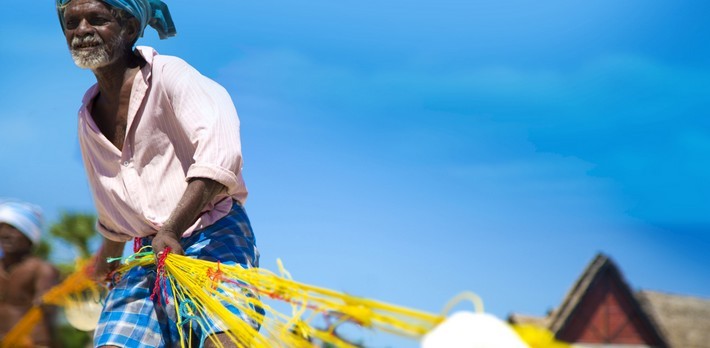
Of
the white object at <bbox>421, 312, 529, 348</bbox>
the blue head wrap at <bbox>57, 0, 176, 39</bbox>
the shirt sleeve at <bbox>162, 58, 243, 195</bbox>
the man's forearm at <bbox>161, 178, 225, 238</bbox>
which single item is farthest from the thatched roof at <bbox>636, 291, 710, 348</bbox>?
the white object at <bbox>421, 312, 529, 348</bbox>

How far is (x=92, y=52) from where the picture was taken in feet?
10.6

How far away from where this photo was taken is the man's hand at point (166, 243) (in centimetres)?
289

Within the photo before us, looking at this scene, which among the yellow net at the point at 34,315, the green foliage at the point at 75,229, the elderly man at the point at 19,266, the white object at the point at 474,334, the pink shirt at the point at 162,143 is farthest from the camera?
the green foliage at the point at 75,229

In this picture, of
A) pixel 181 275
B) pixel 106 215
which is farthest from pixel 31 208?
pixel 181 275

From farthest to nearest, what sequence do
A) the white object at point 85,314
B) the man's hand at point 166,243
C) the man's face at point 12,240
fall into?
the man's face at point 12,240
the white object at point 85,314
the man's hand at point 166,243

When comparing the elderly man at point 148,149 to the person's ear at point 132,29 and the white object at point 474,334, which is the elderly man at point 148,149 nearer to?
the person's ear at point 132,29

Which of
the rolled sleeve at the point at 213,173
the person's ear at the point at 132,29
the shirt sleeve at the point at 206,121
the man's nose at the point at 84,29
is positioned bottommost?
the rolled sleeve at the point at 213,173

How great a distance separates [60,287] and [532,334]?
398 centimetres

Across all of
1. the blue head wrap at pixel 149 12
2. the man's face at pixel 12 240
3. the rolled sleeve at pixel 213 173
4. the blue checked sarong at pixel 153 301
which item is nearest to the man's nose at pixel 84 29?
the blue head wrap at pixel 149 12

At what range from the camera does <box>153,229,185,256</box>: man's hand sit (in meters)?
2.89

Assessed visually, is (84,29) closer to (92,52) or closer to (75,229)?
(92,52)

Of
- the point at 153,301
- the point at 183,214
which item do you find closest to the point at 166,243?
the point at 183,214

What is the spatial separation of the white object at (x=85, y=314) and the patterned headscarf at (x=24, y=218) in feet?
4.37

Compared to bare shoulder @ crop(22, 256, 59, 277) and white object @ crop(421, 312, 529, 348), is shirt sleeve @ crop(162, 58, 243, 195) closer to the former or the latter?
white object @ crop(421, 312, 529, 348)
